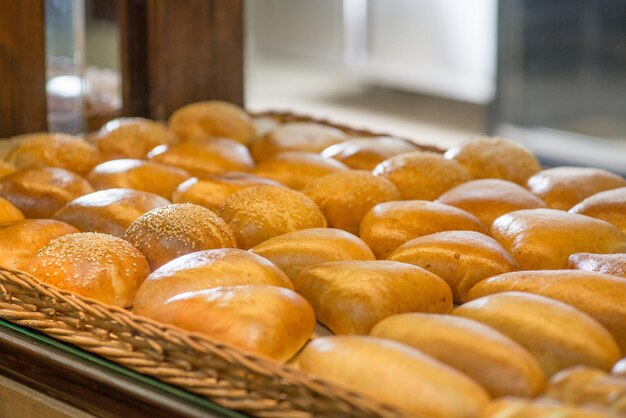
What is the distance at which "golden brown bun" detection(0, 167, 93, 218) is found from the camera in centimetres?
171

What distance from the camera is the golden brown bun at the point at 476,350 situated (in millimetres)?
1003

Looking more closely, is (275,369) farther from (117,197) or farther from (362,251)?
(117,197)

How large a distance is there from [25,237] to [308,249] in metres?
0.43

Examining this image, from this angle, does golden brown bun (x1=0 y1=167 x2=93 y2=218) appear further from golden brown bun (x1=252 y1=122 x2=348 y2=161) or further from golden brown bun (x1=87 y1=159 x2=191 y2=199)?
golden brown bun (x1=252 y1=122 x2=348 y2=161)

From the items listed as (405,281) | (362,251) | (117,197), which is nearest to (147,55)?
(117,197)

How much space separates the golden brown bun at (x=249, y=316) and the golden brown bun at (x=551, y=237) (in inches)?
15.8

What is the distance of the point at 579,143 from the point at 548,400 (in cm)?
349

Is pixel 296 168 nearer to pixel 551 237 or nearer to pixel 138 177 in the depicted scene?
pixel 138 177

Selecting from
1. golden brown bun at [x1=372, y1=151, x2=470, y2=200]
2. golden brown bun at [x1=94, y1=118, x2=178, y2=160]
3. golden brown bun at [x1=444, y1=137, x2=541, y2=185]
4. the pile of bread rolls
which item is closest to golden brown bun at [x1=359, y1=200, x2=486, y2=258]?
the pile of bread rolls

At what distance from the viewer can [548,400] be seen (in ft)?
3.10

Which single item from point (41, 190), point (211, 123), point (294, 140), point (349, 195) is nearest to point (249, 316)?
point (349, 195)

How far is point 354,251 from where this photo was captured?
1432 mm

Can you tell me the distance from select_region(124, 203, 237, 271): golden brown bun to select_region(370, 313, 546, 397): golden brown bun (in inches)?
16.6

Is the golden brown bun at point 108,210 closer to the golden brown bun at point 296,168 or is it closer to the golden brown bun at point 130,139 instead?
the golden brown bun at point 296,168
